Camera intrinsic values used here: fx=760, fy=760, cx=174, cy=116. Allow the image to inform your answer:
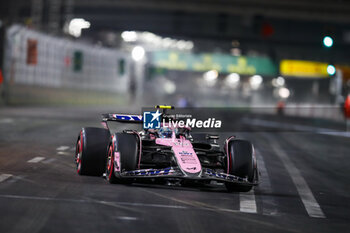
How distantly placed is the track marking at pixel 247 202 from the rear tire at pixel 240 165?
16 centimetres

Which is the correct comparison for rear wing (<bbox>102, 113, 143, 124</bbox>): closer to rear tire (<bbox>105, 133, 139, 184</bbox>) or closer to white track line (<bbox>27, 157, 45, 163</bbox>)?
rear tire (<bbox>105, 133, 139, 184</bbox>)

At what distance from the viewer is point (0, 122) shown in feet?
85.5

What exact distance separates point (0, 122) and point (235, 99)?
173 feet

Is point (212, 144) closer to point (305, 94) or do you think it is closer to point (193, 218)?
point (193, 218)

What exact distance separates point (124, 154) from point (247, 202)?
1822mm

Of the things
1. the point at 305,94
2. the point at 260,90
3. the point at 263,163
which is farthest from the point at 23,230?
the point at 260,90

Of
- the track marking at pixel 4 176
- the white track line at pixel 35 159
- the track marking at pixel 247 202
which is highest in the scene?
the track marking at pixel 4 176

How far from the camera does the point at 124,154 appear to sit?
1038 cm

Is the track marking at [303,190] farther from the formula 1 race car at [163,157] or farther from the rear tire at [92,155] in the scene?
the rear tire at [92,155]

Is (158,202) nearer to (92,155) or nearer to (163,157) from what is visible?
(163,157)

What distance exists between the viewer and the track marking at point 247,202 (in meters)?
9.07

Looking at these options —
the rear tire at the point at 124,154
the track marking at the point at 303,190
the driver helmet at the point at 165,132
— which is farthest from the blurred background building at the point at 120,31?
the rear tire at the point at 124,154

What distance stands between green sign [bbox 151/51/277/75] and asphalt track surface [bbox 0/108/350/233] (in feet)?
207

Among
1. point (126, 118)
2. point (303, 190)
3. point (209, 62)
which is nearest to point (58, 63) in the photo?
point (209, 62)
